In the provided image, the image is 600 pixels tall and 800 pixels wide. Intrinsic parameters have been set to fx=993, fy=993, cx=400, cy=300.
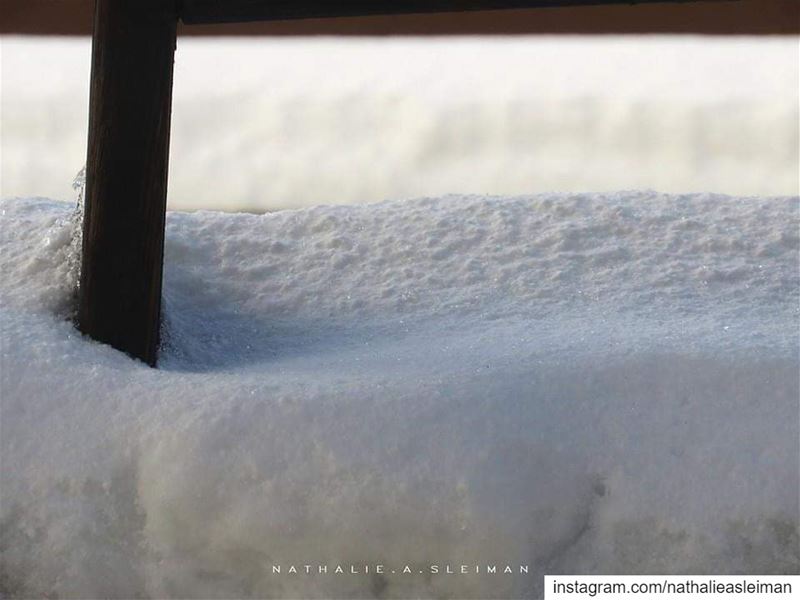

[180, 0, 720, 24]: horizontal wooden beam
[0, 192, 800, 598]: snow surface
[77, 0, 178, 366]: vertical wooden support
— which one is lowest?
[0, 192, 800, 598]: snow surface

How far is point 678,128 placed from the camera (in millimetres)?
4383

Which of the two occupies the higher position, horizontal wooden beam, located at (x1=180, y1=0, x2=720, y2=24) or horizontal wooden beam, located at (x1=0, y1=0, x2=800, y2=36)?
horizontal wooden beam, located at (x1=0, y1=0, x2=800, y2=36)

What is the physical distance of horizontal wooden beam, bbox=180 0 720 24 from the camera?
4.62ft

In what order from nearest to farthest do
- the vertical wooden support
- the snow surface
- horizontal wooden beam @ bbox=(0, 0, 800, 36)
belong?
the snow surface, the vertical wooden support, horizontal wooden beam @ bbox=(0, 0, 800, 36)

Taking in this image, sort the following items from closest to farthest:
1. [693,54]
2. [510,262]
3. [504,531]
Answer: [504,531] < [510,262] < [693,54]

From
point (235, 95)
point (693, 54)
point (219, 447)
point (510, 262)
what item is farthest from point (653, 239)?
point (235, 95)

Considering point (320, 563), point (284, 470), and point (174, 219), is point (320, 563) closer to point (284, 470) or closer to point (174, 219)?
Result: point (284, 470)

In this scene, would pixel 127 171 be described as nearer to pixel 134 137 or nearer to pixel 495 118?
pixel 134 137

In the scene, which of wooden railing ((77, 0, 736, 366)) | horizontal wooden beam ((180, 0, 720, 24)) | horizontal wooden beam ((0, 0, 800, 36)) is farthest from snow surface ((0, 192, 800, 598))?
horizontal wooden beam ((0, 0, 800, 36))

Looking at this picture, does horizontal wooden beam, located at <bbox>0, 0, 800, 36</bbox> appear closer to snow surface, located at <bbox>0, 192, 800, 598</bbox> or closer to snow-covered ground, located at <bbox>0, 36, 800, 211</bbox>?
snow-covered ground, located at <bbox>0, 36, 800, 211</bbox>

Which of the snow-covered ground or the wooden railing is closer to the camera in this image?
the wooden railing

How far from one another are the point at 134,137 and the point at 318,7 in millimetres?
325

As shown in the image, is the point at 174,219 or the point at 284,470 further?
the point at 174,219

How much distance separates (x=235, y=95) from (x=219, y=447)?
3550mm
